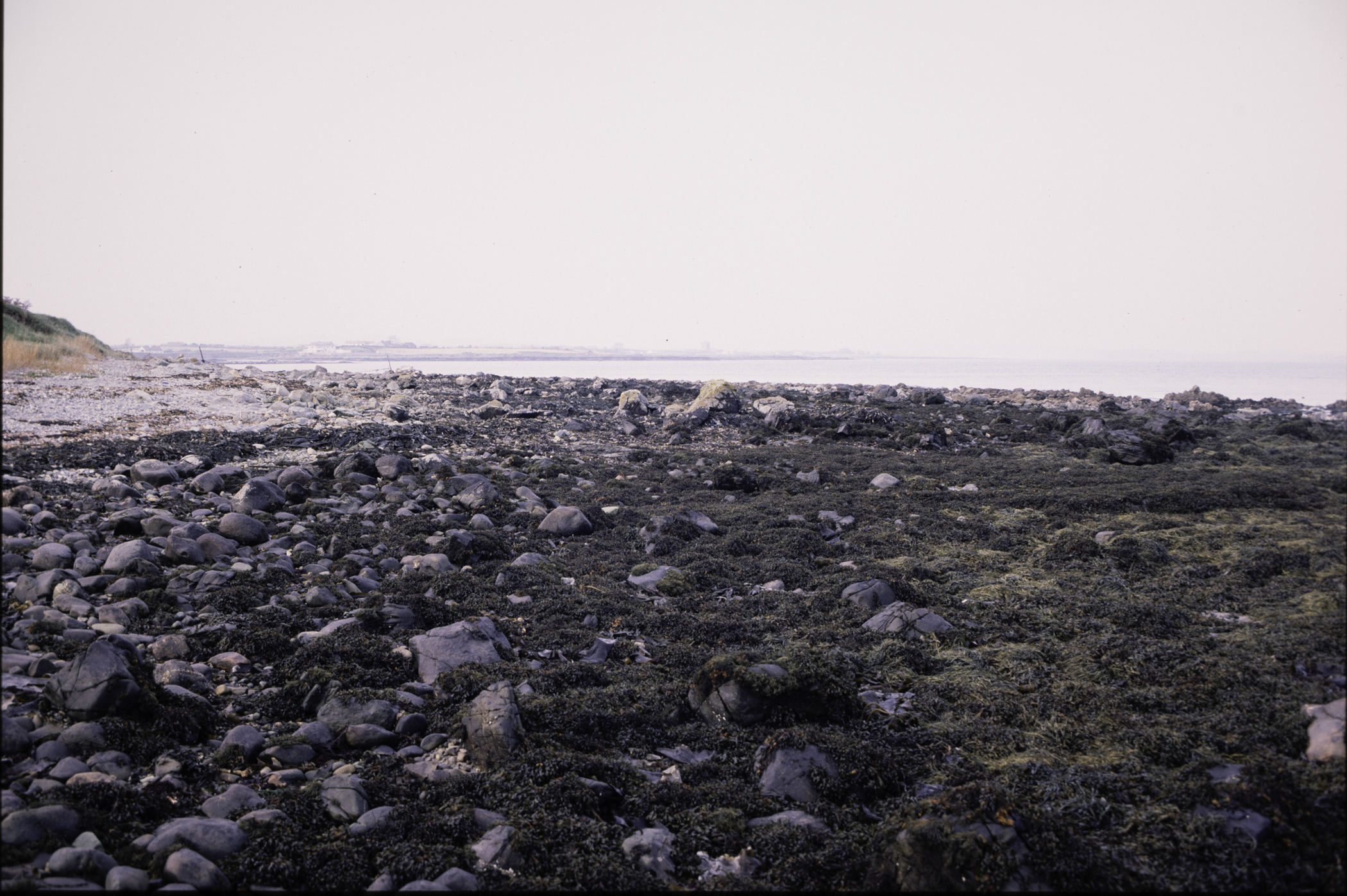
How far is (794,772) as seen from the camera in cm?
384

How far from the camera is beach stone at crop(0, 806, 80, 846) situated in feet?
9.12

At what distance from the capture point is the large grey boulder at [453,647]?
17.0 feet

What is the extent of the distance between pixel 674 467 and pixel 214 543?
862 centimetres

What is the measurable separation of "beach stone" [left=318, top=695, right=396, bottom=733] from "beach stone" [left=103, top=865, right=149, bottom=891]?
5.02 ft

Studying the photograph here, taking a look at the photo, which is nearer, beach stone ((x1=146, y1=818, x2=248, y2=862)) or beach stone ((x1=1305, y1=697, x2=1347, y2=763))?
beach stone ((x1=1305, y1=697, x2=1347, y2=763))

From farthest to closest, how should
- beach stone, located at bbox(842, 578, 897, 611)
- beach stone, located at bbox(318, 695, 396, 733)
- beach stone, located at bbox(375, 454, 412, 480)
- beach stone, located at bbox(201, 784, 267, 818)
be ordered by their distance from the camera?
beach stone, located at bbox(375, 454, 412, 480) < beach stone, located at bbox(842, 578, 897, 611) < beach stone, located at bbox(318, 695, 396, 733) < beach stone, located at bbox(201, 784, 267, 818)

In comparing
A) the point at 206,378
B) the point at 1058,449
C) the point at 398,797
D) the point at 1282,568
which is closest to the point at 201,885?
the point at 398,797

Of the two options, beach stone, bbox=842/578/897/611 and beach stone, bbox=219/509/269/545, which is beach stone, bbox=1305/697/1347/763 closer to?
beach stone, bbox=842/578/897/611

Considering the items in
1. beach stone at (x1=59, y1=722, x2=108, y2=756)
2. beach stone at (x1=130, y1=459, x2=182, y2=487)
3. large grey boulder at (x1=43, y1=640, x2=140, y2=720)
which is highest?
beach stone at (x1=130, y1=459, x2=182, y2=487)

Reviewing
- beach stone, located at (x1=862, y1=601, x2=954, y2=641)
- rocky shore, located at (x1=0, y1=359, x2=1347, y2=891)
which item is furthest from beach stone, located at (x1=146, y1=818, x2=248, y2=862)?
beach stone, located at (x1=862, y1=601, x2=954, y2=641)

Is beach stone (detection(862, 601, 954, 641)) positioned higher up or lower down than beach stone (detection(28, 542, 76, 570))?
lower down

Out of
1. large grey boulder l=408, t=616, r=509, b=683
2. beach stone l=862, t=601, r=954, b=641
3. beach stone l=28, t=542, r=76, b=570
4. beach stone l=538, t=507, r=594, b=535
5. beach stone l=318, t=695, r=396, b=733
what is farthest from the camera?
beach stone l=538, t=507, r=594, b=535

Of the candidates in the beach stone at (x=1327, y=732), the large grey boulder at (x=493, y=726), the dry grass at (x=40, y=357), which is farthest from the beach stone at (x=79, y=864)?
the beach stone at (x=1327, y=732)

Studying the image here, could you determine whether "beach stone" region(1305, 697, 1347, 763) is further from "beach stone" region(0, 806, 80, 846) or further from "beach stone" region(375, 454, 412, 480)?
"beach stone" region(375, 454, 412, 480)
